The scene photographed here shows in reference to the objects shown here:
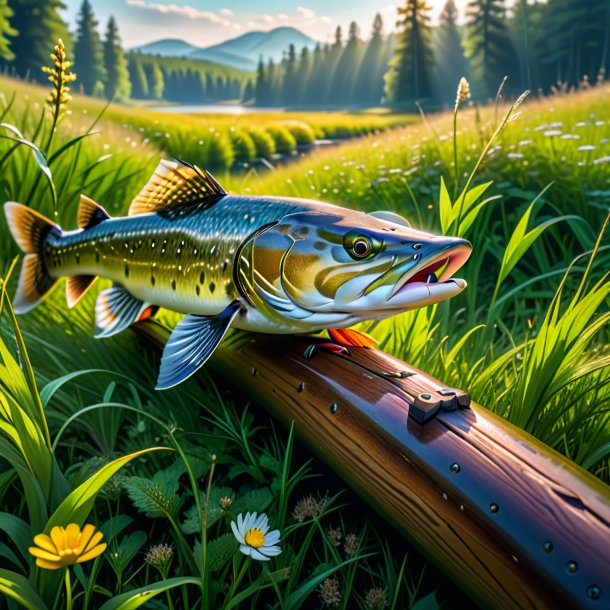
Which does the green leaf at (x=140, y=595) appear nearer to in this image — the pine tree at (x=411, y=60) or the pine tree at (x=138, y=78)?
the pine tree at (x=138, y=78)

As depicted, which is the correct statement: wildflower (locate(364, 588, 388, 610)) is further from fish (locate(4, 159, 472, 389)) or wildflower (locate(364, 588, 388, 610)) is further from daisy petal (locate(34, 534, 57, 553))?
daisy petal (locate(34, 534, 57, 553))

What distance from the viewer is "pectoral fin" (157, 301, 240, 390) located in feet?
6.18

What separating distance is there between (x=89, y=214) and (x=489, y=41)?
14.7 metres

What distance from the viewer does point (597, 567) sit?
116 cm

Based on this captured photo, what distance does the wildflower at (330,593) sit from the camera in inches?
63.0

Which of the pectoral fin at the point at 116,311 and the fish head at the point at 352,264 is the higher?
the fish head at the point at 352,264

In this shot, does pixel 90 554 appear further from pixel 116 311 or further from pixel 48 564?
→ pixel 116 311

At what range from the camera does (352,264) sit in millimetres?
1682

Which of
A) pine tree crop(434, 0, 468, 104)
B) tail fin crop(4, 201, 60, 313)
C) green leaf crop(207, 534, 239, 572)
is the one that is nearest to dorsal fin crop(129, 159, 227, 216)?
tail fin crop(4, 201, 60, 313)

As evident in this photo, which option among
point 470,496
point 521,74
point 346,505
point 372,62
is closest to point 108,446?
point 346,505

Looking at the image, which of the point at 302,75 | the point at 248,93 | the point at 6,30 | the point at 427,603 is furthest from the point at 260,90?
the point at 427,603

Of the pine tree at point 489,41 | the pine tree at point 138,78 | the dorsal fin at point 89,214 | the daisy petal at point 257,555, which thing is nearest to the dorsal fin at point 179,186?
the dorsal fin at point 89,214

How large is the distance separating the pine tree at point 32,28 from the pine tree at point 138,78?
381cm

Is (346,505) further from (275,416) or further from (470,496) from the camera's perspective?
(470,496)
